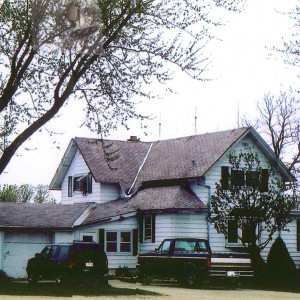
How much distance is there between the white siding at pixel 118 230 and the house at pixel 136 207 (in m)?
0.05

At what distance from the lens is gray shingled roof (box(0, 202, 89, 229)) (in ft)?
123

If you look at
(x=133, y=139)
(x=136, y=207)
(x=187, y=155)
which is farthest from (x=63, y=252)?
(x=133, y=139)

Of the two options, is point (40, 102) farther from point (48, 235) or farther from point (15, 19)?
point (48, 235)

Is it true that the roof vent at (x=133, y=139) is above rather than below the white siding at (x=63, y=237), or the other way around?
above

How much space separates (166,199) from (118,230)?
3.21m

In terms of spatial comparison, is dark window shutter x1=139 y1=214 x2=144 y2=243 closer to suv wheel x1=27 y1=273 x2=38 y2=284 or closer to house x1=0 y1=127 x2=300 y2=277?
house x1=0 y1=127 x2=300 y2=277

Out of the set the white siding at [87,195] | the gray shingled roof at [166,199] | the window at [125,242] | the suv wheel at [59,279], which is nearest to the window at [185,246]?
the suv wheel at [59,279]

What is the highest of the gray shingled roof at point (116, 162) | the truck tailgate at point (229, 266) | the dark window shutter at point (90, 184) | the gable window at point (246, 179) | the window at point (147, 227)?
the gray shingled roof at point (116, 162)

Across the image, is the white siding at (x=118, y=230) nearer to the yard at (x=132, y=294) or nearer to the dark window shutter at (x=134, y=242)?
the dark window shutter at (x=134, y=242)

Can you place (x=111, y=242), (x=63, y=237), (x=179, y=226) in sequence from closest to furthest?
(x=179, y=226) < (x=111, y=242) < (x=63, y=237)

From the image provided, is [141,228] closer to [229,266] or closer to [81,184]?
[81,184]

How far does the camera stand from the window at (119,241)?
122 ft

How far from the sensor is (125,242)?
37750 mm

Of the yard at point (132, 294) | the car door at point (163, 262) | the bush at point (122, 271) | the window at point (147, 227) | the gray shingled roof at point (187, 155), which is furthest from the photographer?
the gray shingled roof at point (187, 155)
